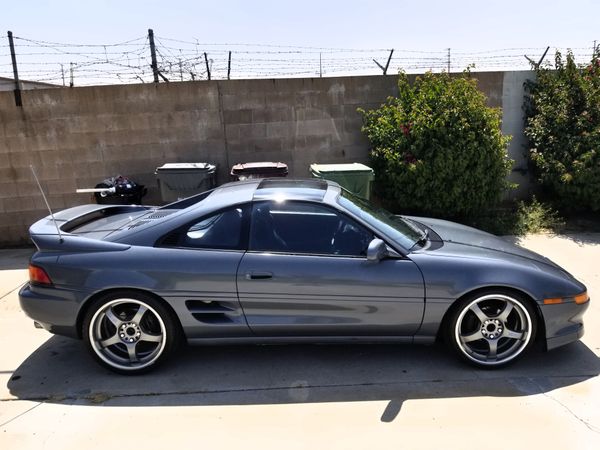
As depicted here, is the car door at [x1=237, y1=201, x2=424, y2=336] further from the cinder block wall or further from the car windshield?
the cinder block wall

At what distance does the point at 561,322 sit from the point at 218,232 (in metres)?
2.52

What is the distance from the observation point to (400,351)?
12.8 ft

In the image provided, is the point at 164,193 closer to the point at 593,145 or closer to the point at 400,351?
the point at 400,351

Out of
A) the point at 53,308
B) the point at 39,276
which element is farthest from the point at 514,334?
the point at 39,276

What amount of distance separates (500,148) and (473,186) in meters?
0.66

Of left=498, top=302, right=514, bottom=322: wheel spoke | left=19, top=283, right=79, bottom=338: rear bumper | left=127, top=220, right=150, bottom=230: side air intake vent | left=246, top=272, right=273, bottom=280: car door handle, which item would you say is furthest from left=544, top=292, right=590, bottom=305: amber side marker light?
left=19, top=283, right=79, bottom=338: rear bumper

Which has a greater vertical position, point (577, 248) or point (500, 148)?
point (500, 148)

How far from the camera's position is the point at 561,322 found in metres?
3.54

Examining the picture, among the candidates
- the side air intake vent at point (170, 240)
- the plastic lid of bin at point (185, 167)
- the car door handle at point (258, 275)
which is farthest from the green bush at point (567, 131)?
the side air intake vent at point (170, 240)

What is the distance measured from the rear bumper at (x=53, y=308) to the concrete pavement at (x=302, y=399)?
37cm

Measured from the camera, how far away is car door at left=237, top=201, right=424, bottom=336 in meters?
3.46

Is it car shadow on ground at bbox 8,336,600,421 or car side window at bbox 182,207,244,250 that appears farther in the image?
car side window at bbox 182,207,244,250

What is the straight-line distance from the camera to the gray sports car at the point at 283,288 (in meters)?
3.46

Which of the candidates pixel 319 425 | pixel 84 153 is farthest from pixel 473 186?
pixel 84 153
